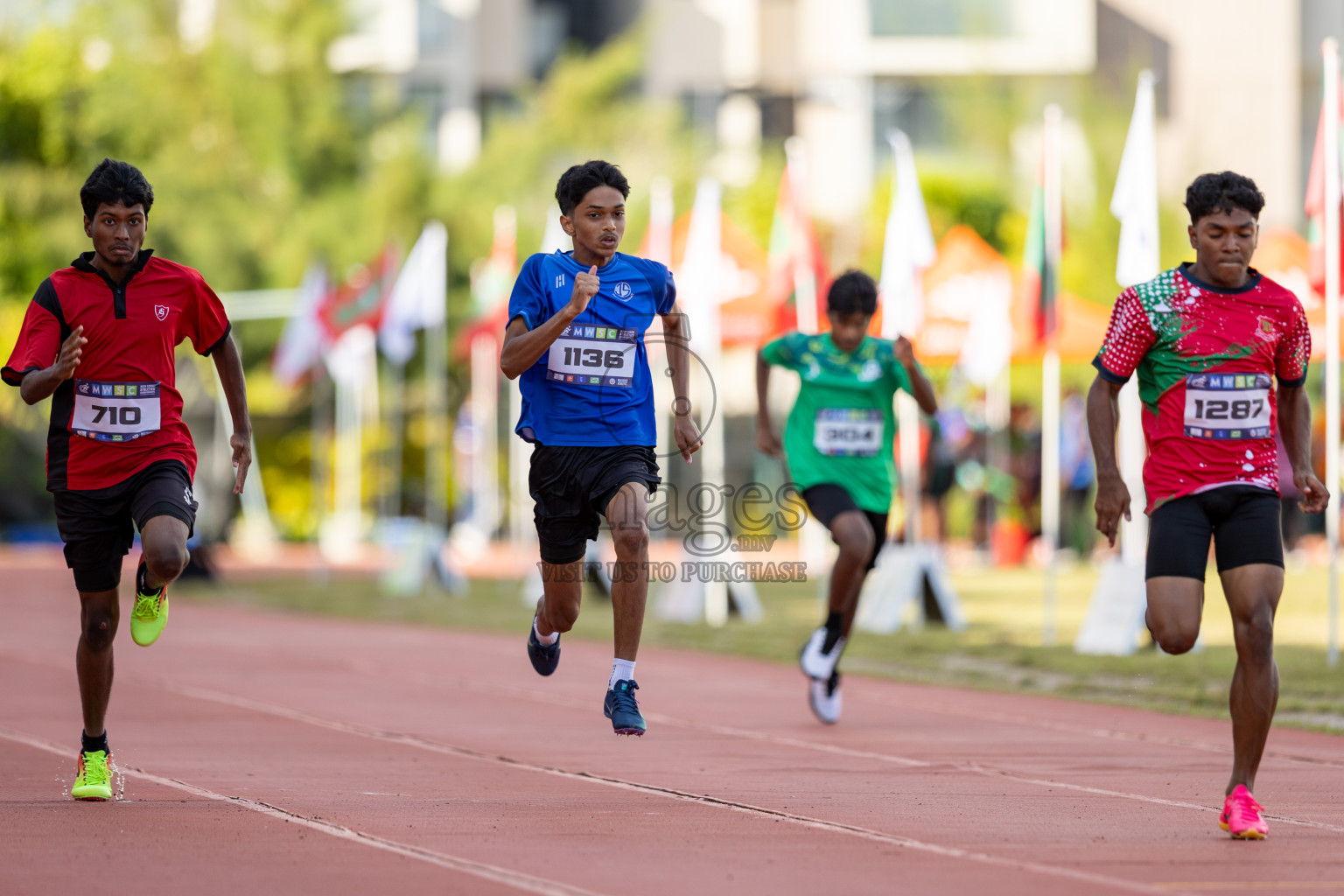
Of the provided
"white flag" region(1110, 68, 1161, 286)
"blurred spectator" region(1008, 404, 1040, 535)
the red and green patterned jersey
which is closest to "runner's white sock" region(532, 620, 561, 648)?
the red and green patterned jersey

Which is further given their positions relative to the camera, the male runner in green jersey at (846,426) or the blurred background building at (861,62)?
the blurred background building at (861,62)

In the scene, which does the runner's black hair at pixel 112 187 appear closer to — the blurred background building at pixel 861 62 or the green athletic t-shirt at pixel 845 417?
the green athletic t-shirt at pixel 845 417

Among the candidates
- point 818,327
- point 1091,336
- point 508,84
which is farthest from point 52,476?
point 508,84

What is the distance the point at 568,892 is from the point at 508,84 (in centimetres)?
4946

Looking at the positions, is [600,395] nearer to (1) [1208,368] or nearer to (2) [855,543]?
(1) [1208,368]

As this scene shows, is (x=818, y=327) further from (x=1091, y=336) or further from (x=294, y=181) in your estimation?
(x=294, y=181)

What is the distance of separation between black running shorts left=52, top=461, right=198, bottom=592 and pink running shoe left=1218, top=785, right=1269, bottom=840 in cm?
369

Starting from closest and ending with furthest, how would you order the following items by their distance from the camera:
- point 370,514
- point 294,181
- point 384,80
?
1. point 370,514
2. point 294,181
3. point 384,80

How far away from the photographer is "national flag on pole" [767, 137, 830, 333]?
19094 millimetres

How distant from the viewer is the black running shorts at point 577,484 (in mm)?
7711

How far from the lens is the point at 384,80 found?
45906 mm

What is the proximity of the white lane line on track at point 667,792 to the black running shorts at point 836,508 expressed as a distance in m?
2.59

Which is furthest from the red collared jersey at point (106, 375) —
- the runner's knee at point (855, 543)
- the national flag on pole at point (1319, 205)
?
the national flag on pole at point (1319, 205)

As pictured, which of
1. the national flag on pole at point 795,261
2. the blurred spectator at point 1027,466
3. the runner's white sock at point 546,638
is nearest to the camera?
the runner's white sock at point 546,638
